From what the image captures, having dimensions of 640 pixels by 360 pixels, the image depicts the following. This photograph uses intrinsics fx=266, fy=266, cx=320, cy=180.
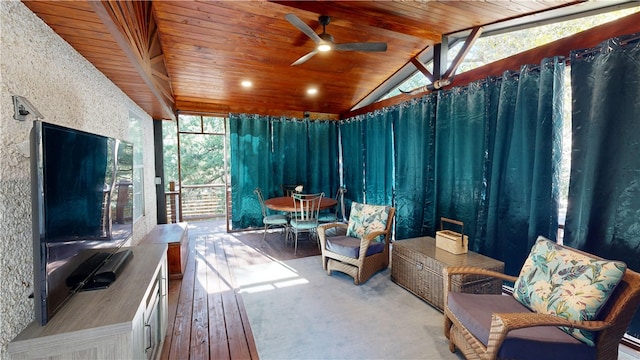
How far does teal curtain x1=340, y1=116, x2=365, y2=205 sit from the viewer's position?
502 cm

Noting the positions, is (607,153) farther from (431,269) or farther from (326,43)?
(326,43)

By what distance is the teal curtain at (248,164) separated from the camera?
5.03 meters

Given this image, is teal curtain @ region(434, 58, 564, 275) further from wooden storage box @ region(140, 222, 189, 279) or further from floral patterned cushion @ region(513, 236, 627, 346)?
wooden storage box @ region(140, 222, 189, 279)

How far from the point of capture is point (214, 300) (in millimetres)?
2559

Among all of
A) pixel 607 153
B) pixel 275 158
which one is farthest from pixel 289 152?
pixel 607 153

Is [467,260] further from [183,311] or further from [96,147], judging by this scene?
[96,147]

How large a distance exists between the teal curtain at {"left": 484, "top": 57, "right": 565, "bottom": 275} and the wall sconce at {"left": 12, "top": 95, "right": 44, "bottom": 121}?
11.1ft

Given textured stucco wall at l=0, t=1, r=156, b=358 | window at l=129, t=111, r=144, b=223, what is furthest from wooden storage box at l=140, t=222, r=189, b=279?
textured stucco wall at l=0, t=1, r=156, b=358

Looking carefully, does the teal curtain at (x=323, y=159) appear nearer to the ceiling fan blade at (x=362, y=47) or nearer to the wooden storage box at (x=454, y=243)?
the ceiling fan blade at (x=362, y=47)

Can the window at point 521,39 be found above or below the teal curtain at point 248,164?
above

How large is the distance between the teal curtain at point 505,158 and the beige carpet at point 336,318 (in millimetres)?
1053

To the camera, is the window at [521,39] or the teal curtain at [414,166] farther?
the teal curtain at [414,166]

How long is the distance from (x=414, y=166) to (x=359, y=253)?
1607 mm

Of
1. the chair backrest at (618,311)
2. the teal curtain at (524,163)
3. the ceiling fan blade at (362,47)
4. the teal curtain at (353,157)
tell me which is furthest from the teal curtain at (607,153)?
the teal curtain at (353,157)
